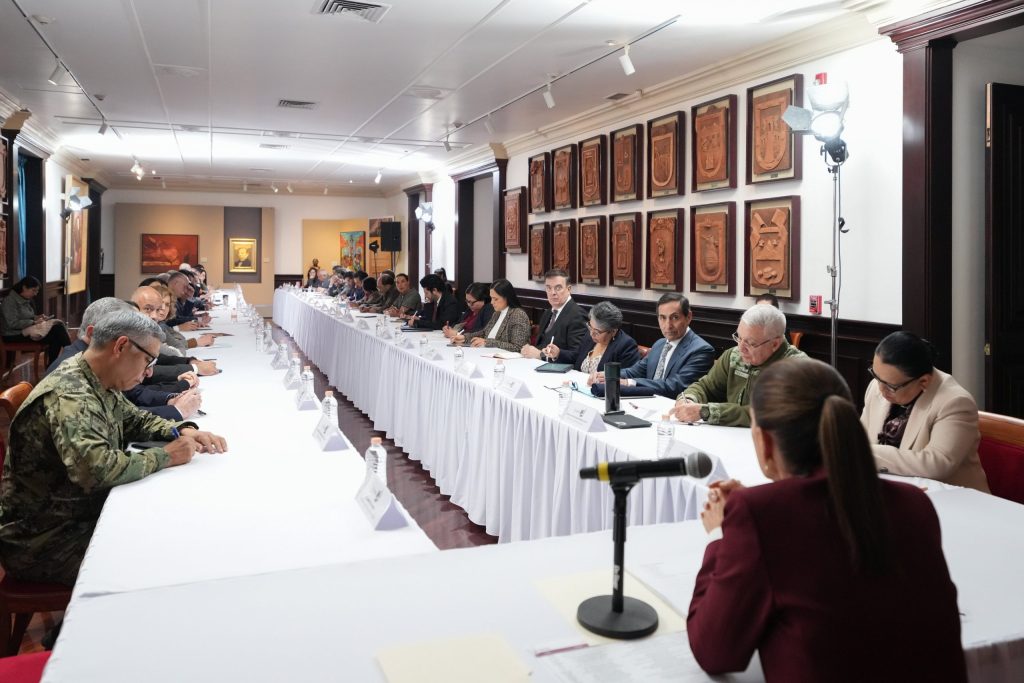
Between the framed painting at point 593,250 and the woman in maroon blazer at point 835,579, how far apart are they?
6.70 meters

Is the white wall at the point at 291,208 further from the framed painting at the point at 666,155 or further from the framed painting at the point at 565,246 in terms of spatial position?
the framed painting at the point at 666,155

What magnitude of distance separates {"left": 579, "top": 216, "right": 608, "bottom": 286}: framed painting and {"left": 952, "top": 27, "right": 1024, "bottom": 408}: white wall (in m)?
3.58

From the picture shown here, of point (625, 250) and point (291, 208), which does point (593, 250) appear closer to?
point (625, 250)

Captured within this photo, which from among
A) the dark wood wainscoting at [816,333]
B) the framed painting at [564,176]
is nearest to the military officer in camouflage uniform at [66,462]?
the dark wood wainscoting at [816,333]

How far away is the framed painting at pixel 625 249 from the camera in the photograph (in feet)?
23.5

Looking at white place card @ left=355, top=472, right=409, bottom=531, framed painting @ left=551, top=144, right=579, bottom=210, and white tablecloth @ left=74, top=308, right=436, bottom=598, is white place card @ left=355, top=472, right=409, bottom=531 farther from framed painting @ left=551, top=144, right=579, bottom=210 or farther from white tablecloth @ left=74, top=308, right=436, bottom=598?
framed painting @ left=551, top=144, right=579, bottom=210

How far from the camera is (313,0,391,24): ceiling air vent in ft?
15.2

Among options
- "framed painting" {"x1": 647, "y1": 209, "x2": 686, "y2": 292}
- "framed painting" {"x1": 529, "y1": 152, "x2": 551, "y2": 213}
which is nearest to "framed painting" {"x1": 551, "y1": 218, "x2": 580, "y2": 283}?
"framed painting" {"x1": 529, "y1": 152, "x2": 551, "y2": 213}

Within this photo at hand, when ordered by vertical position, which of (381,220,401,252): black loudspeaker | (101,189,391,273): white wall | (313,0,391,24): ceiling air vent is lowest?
(381,220,401,252): black loudspeaker

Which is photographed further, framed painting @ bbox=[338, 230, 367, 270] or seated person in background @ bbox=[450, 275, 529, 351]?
framed painting @ bbox=[338, 230, 367, 270]

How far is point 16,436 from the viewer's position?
2.18m

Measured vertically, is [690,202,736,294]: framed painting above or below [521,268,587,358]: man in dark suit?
above

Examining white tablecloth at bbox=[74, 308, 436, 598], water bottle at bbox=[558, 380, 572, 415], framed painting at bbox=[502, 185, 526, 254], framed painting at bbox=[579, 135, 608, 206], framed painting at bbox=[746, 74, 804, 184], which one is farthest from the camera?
framed painting at bbox=[502, 185, 526, 254]

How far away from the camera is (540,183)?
29.6 ft
